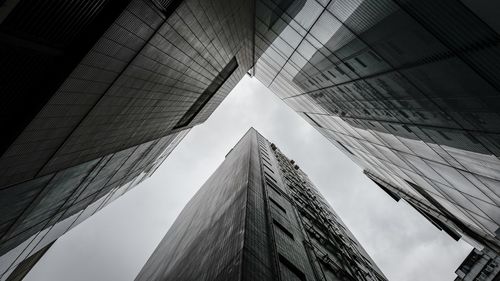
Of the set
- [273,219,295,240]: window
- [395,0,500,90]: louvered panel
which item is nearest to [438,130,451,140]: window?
[395,0,500,90]: louvered panel

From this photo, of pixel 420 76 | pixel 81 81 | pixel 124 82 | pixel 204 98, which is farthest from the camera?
pixel 204 98

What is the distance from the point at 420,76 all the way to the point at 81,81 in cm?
956

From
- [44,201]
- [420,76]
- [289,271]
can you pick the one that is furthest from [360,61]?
[44,201]

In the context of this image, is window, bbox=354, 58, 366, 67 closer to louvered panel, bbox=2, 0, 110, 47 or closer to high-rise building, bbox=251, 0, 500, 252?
high-rise building, bbox=251, 0, 500, 252

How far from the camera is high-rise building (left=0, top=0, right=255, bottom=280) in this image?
7.11 metres

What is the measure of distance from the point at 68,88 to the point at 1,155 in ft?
8.38

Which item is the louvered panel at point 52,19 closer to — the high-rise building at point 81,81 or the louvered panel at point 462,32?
the high-rise building at point 81,81

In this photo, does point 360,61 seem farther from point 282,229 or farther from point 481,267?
point 481,267

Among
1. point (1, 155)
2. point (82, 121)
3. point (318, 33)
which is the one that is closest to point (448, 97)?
point (318, 33)

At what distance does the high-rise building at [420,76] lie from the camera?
5.98m

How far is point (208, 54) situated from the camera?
16.6 meters

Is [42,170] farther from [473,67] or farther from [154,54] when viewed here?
[473,67]

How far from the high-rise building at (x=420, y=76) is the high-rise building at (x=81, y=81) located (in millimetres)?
4803

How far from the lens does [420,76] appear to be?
8.08m
